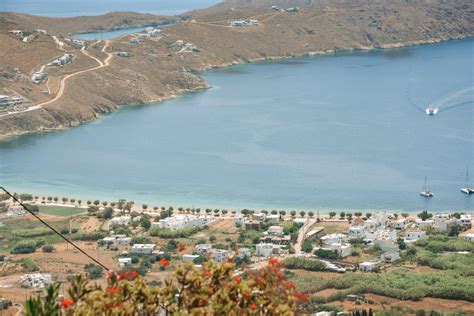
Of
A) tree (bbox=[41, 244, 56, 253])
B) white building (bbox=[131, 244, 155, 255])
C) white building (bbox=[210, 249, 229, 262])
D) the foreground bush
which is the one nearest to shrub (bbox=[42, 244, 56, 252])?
tree (bbox=[41, 244, 56, 253])

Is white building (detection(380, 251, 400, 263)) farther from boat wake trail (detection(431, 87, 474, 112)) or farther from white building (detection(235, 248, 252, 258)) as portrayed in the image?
boat wake trail (detection(431, 87, 474, 112))

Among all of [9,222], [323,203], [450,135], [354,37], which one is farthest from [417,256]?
[354,37]

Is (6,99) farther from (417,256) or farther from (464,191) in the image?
(417,256)

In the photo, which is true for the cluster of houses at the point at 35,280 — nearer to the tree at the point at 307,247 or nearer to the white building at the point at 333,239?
the tree at the point at 307,247

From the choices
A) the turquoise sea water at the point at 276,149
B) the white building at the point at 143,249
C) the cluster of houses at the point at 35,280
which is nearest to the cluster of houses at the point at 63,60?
the turquoise sea water at the point at 276,149

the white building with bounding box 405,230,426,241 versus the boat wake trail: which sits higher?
the boat wake trail
